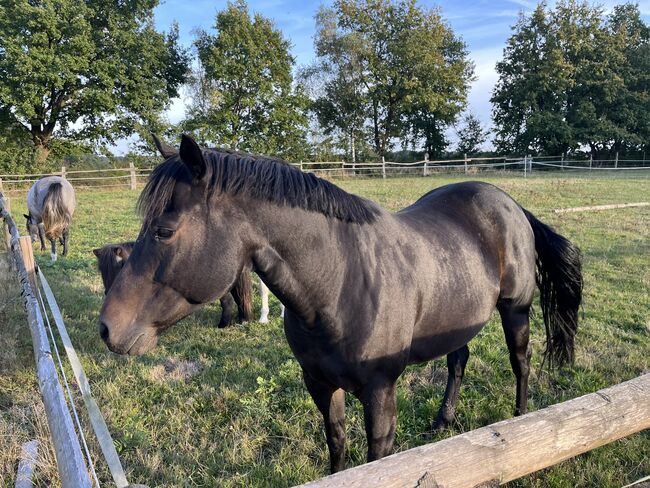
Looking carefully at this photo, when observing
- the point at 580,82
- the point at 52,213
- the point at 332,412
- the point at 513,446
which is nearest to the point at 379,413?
the point at 332,412

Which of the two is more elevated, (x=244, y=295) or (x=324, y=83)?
(x=324, y=83)

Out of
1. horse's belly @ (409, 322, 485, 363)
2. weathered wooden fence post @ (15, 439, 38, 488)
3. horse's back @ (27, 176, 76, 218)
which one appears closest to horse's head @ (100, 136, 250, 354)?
horse's belly @ (409, 322, 485, 363)

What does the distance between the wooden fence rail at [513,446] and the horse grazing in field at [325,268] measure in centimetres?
66

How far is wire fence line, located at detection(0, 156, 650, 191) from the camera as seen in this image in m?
21.7

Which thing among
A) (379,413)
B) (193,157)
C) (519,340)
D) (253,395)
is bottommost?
(253,395)

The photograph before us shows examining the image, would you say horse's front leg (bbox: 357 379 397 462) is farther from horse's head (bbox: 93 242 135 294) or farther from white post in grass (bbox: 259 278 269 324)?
white post in grass (bbox: 259 278 269 324)

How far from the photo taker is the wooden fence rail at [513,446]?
1114 millimetres

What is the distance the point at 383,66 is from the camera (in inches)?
1344

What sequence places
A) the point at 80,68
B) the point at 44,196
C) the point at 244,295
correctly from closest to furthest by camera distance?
the point at 244,295
the point at 44,196
the point at 80,68

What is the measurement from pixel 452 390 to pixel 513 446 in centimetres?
188

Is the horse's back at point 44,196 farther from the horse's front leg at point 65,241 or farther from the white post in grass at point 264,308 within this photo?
the white post in grass at point 264,308

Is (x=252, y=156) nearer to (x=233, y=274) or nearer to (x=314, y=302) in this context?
(x=233, y=274)

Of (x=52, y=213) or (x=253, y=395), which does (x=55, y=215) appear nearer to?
(x=52, y=213)

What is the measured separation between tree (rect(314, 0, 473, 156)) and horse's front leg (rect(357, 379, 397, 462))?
34571 millimetres
